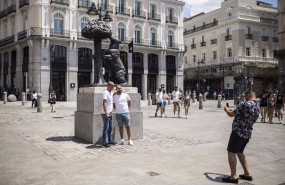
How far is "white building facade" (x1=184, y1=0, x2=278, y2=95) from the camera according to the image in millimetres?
43250

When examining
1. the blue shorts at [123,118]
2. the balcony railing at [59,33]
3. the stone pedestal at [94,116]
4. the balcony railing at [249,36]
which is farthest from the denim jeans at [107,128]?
the balcony railing at [249,36]

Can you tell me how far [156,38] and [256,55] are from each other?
16952 mm

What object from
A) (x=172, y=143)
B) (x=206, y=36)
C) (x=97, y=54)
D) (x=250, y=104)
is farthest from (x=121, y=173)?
(x=206, y=36)

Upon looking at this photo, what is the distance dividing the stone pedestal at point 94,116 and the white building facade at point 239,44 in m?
33.1

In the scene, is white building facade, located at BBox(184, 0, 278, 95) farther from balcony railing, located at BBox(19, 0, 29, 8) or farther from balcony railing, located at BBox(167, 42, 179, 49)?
balcony railing, located at BBox(19, 0, 29, 8)

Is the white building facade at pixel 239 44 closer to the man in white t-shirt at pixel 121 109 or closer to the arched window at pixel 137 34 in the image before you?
the arched window at pixel 137 34

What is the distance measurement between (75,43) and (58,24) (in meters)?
2.85

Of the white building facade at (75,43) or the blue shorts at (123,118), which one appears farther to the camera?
the white building facade at (75,43)

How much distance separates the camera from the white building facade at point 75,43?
102 feet

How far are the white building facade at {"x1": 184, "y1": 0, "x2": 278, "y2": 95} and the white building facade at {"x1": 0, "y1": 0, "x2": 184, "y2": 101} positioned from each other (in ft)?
21.0

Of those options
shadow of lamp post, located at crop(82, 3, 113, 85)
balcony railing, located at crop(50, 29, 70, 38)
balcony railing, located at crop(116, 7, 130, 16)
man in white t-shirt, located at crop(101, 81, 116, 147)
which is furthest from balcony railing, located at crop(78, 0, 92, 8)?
man in white t-shirt, located at crop(101, 81, 116, 147)

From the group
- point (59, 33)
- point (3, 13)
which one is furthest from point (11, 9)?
point (59, 33)

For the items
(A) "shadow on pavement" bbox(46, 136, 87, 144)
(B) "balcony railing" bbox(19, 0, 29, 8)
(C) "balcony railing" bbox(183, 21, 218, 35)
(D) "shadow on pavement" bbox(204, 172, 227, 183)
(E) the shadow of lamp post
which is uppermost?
(C) "balcony railing" bbox(183, 21, 218, 35)

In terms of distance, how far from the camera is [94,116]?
774 centimetres
